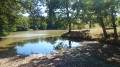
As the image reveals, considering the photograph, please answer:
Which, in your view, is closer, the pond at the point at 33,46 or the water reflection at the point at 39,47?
the pond at the point at 33,46

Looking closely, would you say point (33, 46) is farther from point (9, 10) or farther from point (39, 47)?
point (9, 10)

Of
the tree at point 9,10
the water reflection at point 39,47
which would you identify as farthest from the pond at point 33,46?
the tree at point 9,10

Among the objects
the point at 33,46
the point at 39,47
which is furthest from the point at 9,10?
the point at 33,46

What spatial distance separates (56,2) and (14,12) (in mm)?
18061

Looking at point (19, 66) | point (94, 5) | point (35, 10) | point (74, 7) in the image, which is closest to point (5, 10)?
point (35, 10)

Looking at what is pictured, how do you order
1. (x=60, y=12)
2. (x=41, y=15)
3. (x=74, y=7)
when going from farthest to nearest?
(x=60, y=12) < (x=74, y=7) < (x=41, y=15)

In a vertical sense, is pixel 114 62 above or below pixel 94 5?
below

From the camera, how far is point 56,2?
1686 inches

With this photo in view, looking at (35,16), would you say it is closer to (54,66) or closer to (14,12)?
(14,12)

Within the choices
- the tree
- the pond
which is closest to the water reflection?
the pond

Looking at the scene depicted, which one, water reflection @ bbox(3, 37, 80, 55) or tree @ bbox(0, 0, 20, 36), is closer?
water reflection @ bbox(3, 37, 80, 55)

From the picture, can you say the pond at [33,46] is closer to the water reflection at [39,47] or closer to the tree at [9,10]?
the water reflection at [39,47]

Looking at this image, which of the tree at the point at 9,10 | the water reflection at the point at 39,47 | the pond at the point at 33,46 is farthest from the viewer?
the tree at the point at 9,10

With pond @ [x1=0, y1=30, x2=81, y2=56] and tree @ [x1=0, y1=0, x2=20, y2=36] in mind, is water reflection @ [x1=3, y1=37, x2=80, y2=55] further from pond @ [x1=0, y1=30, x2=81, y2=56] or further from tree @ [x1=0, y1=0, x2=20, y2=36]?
tree @ [x1=0, y1=0, x2=20, y2=36]
